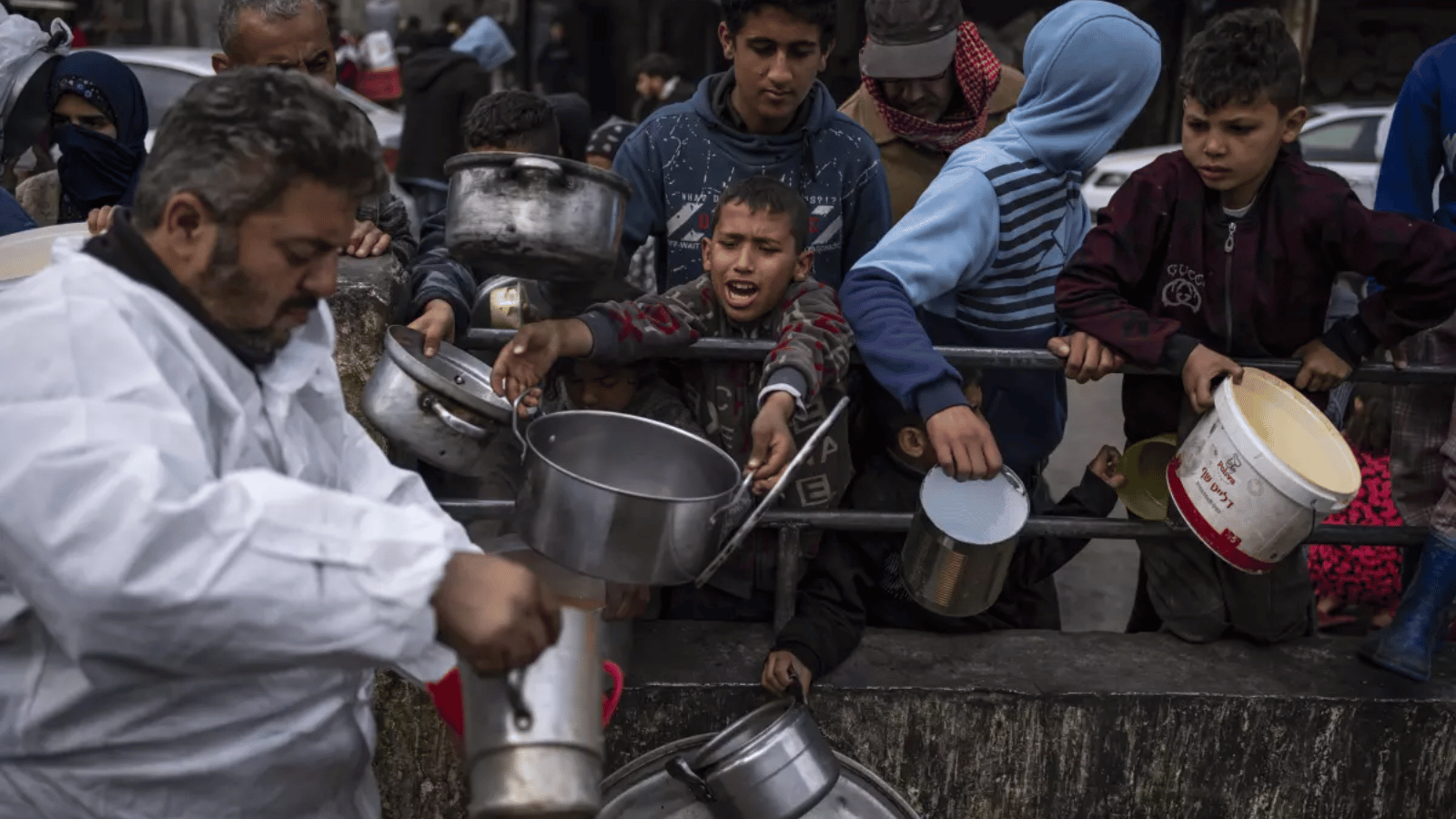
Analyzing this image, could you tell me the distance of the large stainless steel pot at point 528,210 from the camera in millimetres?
2416

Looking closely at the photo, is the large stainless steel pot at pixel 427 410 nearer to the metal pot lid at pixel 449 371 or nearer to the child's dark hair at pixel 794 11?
the metal pot lid at pixel 449 371

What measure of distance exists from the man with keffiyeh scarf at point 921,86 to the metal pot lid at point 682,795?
67.6 inches

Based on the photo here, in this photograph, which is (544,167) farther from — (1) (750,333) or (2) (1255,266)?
(2) (1255,266)

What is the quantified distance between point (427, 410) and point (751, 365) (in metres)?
0.73

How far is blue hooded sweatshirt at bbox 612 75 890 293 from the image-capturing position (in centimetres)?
322

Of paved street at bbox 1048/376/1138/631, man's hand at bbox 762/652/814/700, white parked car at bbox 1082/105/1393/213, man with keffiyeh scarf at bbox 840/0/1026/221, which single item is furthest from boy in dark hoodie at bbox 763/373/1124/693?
white parked car at bbox 1082/105/1393/213

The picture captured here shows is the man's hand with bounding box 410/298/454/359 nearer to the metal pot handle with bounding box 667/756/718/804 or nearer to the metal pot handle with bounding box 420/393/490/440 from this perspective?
the metal pot handle with bounding box 420/393/490/440

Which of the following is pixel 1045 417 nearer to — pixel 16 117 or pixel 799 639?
pixel 799 639

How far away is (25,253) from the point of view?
103 inches

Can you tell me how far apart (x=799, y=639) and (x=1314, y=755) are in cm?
120

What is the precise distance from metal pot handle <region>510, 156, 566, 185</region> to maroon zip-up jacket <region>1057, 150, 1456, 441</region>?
111 centimetres

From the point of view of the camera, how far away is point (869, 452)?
3.13 metres

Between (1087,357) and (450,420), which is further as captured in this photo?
(1087,357)

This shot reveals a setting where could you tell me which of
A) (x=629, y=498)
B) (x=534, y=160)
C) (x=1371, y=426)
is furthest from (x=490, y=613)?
(x=1371, y=426)
